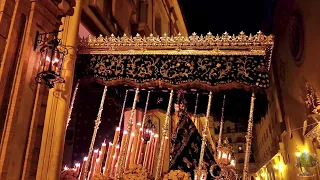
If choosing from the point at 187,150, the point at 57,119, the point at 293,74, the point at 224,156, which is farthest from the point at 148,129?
the point at 293,74

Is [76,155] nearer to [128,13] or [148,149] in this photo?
[148,149]

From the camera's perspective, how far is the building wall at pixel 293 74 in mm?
7863

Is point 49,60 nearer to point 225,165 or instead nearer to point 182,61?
point 182,61

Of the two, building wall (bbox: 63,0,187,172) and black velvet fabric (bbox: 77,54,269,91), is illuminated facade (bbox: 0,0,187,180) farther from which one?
building wall (bbox: 63,0,187,172)

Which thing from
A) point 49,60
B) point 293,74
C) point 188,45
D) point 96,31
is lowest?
point 49,60

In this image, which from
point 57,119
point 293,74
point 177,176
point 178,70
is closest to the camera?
point 57,119

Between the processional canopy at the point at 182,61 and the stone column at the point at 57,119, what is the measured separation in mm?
277

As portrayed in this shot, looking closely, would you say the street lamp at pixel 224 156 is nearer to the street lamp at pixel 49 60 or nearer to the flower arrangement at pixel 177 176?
the flower arrangement at pixel 177 176

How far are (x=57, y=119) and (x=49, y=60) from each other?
0.65 meters

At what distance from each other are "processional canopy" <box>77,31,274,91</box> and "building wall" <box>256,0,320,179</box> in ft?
14.6

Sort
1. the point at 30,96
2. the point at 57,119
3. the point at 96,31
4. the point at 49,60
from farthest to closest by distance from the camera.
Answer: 1. the point at 96,31
2. the point at 57,119
3. the point at 49,60
4. the point at 30,96

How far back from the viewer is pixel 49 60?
2.87m

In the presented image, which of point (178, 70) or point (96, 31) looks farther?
point (96, 31)

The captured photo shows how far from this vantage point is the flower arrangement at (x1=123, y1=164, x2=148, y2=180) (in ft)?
11.0
